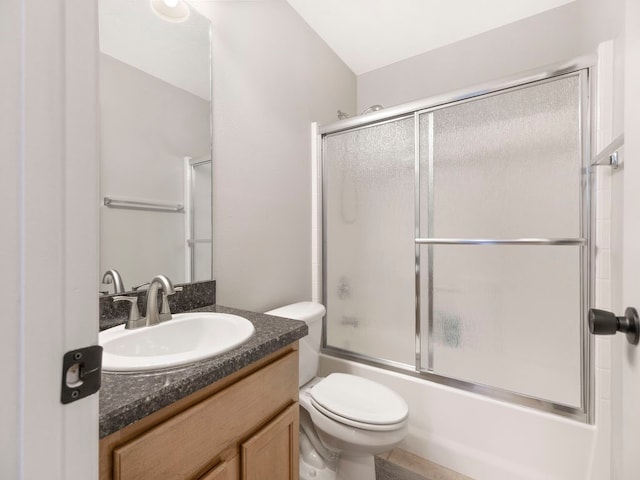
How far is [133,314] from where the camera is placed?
3.09 feet

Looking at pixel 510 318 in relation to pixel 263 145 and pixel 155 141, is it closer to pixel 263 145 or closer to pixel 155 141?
pixel 263 145

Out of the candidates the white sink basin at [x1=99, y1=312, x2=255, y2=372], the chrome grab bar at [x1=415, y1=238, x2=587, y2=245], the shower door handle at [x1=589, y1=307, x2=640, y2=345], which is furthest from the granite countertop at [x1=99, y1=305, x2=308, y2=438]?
the chrome grab bar at [x1=415, y1=238, x2=587, y2=245]

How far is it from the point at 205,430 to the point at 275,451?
30 cm

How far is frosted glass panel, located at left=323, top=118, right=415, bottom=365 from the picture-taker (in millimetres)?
1729

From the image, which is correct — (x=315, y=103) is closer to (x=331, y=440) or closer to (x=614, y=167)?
(x=614, y=167)

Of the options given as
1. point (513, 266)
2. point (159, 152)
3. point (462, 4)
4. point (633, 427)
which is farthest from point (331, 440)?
point (462, 4)

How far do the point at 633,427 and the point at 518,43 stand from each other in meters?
2.14

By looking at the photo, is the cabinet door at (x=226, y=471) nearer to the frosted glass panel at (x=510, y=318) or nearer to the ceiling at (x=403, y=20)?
the frosted glass panel at (x=510, y=318)

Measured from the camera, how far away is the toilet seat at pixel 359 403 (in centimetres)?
115

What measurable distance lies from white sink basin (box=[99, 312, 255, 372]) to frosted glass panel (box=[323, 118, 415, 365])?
1.04m

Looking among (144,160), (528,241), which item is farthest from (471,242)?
(144,160)

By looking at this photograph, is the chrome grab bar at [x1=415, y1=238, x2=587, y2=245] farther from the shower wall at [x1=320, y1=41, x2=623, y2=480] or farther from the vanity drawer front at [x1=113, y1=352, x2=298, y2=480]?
the vanity drawer front at [x1=113, y1=352, x2=298, y2=480]

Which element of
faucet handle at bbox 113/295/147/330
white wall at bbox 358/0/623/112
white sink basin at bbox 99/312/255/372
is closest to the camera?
white sink basin at bbox 99/312/255/372

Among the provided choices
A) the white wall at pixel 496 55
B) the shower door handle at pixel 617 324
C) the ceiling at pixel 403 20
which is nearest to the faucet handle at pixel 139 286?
the shower door handle at pixel 617 324
